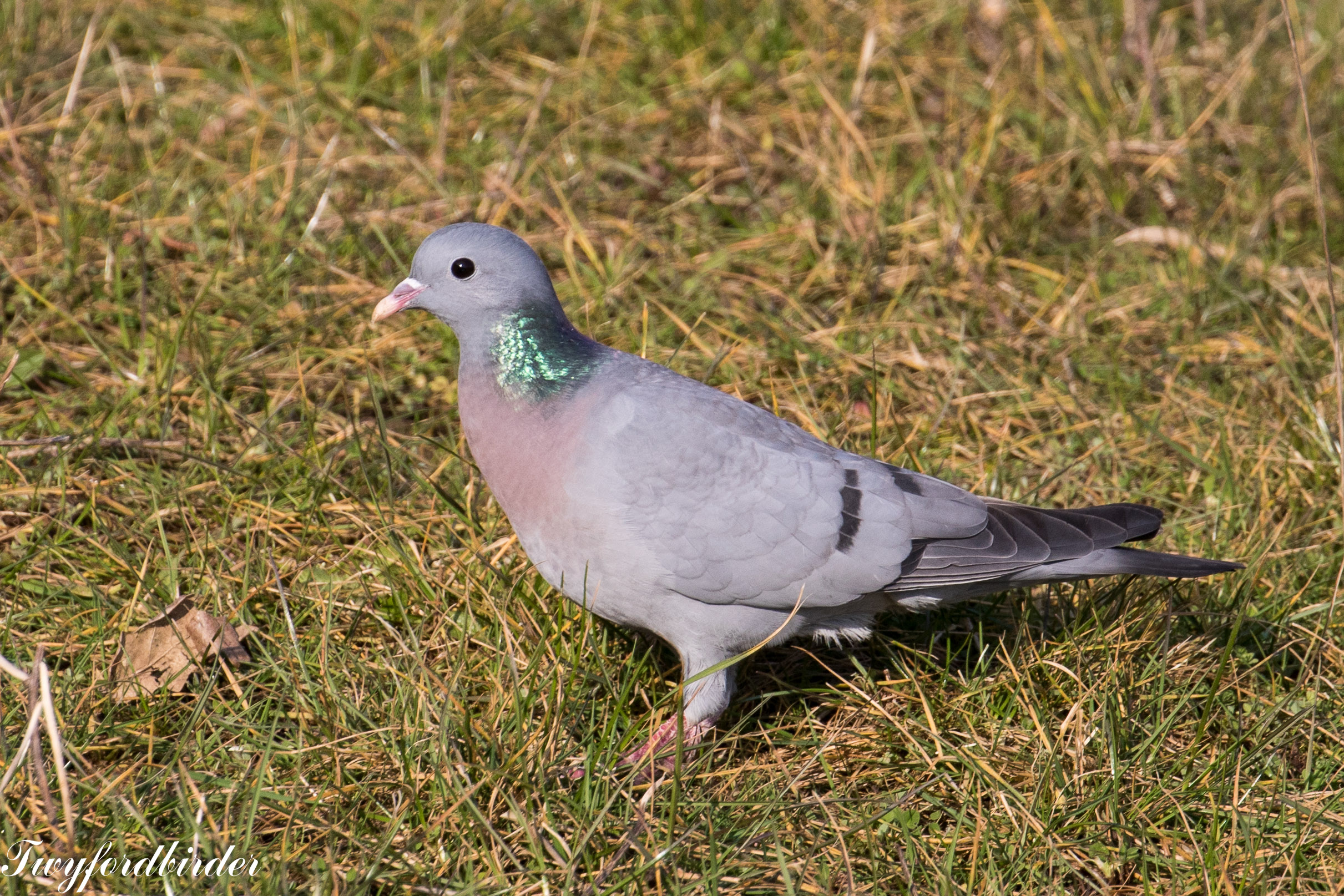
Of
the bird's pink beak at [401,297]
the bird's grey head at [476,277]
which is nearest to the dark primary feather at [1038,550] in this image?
the bird's grey head at [476,277]

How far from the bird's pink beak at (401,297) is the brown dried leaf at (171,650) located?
0.96 m

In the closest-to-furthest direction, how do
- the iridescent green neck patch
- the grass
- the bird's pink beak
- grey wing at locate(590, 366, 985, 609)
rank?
the grass < grey wing at locate(590, 366, 985, 609) < the iridescent green neck patch < the bird's pink beak

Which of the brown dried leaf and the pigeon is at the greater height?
the pigeon

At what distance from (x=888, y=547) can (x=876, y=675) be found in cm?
63

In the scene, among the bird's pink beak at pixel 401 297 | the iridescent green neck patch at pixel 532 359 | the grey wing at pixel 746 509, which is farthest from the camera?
the bird's pink beak at pixel 401 297

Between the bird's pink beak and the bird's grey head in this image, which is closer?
the bird's grey head

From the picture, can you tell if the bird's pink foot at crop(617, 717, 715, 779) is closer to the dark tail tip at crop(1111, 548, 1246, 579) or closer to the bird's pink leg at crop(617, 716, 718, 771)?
the bird's pink leg at crop(617, 716, 718, 771)

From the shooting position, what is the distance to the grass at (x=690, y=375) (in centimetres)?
298

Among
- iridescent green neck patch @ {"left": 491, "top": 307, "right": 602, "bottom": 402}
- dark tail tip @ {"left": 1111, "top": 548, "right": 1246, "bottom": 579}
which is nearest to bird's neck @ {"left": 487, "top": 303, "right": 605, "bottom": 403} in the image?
iridescent green neck patch @ {"left": 491, "top": 307, "right": 602, "bottom": 402}

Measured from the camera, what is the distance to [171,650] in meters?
3.31

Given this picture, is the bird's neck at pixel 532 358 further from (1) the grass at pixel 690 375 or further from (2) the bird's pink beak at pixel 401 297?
(1) the grass at pixel 690 375

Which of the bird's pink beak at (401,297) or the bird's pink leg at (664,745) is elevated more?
the bird's pink beak at (401,297)

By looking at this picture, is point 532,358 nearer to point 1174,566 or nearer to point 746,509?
point 746,509

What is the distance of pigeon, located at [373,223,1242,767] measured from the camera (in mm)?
3127
